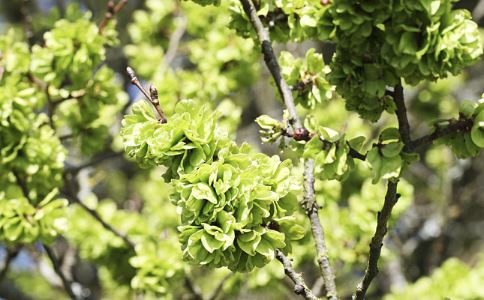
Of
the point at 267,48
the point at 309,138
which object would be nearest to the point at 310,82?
the point at 267,48

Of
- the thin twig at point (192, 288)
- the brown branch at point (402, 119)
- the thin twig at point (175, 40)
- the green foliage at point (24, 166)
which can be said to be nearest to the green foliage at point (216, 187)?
the brown branch at point (402, 119)

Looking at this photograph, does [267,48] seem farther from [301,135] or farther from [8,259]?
[8,259]

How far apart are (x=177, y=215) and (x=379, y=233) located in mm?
3263

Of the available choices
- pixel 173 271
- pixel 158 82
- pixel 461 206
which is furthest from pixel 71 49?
pixel 461 206

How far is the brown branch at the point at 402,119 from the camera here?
7.06 ft

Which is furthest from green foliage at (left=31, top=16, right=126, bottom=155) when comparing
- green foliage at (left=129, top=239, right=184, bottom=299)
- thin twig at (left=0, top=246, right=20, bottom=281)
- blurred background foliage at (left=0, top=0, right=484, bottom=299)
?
thin twig at (left=0, top=246, right=20, bottom=281)

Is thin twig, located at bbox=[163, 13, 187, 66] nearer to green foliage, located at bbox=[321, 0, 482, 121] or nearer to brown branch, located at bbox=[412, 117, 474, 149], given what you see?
green foliage, located at bbox=[321, 0, 482, 121]

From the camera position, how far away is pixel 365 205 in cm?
442

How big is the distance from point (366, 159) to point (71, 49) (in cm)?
230

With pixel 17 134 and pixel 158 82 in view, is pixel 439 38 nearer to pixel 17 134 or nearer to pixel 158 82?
pixel 17 134

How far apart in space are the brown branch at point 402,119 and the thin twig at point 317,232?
1.97ft

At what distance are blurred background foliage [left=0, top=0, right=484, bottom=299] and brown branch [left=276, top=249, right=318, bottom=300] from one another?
578 millimetres

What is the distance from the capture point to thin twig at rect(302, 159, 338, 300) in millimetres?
2477

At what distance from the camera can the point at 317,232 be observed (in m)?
2.62
